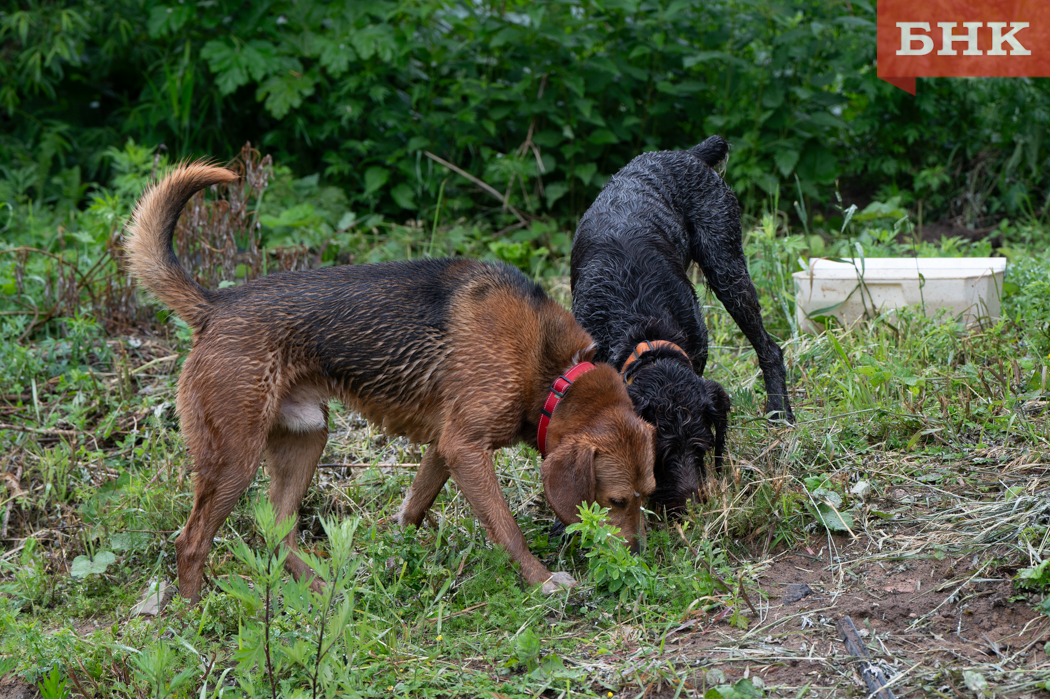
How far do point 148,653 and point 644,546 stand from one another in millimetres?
1835

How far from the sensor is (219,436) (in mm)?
3547

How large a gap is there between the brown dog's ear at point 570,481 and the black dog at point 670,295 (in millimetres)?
518

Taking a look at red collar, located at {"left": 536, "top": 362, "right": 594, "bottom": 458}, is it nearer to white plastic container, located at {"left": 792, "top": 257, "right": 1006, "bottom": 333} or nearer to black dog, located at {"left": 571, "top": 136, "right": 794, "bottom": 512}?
black dog, located at {"left": 571, "top": 136, "right": 794, "bottom": 512}

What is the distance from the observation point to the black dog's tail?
5340 millimetres

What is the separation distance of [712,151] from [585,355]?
2.13m

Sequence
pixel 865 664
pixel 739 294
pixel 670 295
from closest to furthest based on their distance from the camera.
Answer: pixel 865 664 < pixel 670 295 < pixel 739 294

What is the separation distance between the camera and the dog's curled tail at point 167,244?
12.2 feet

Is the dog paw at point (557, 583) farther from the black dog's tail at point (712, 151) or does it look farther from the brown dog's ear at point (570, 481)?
the black dog's tail at point (712, 151)

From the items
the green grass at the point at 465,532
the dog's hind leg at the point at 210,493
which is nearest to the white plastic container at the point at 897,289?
the green grass at the point at 465,532

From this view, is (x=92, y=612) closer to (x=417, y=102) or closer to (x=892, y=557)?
(x=892, y=557)

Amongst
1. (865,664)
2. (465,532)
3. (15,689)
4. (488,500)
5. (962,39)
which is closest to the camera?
(865,664)

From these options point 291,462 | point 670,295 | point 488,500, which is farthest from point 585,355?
point 291,462

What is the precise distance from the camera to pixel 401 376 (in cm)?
376

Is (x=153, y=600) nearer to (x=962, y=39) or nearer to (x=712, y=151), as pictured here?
(x=712, y=151)
